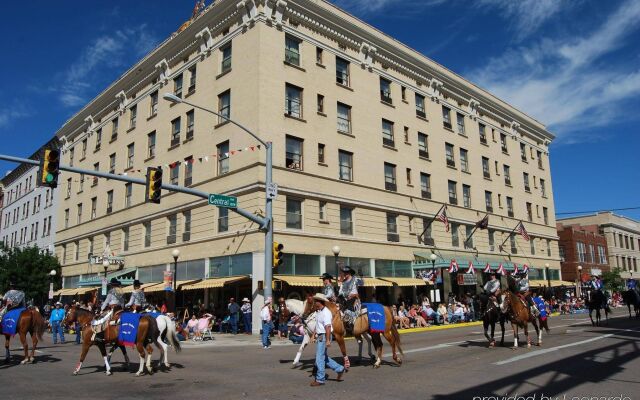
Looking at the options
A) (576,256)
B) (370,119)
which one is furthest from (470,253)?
(576,256)

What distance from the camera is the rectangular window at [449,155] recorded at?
4272 cm

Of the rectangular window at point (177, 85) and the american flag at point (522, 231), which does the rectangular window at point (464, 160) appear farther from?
the rectangular window at point (177, 85)

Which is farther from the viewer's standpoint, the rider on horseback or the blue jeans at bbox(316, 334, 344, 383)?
the rider on horseback

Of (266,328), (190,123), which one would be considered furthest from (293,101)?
(266,328)

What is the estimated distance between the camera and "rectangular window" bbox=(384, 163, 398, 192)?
36.3 m

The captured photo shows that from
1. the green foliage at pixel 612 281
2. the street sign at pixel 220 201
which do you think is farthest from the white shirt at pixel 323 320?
the green foliage at pixel 612 281

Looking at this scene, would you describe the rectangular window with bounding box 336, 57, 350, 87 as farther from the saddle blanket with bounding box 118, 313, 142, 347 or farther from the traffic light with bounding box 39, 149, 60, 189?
the saddle blanket with bounding box 118, 313, 142, 347

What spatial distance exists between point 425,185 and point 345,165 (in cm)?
911

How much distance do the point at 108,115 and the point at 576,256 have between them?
57.7 meters

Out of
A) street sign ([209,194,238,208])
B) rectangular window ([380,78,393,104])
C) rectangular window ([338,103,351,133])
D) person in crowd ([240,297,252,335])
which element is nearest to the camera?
street sign ([209,194,238,208])

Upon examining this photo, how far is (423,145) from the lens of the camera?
40.5 m

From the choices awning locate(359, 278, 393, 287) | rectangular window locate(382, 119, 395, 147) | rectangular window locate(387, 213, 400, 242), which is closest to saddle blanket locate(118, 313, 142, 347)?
awning locate(359, 278, 393, 287)

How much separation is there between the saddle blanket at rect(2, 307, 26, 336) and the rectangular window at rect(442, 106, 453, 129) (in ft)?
117

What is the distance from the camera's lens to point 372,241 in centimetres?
3384
